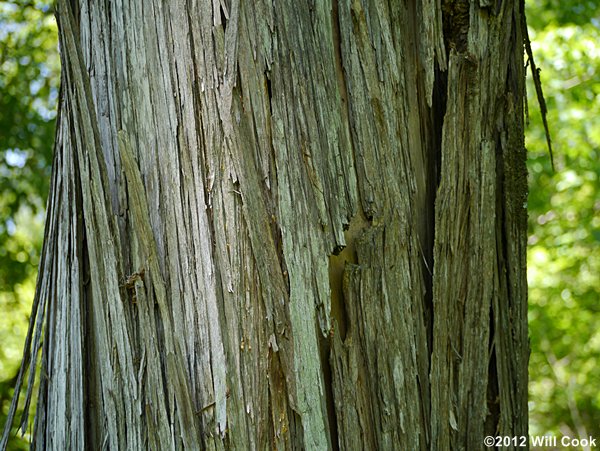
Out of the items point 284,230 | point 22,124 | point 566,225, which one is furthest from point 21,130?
point 566,225

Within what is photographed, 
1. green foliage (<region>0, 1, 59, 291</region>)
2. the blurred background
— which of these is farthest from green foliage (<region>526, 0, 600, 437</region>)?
green foliage (<region>0, 1, 59, 291</region>)

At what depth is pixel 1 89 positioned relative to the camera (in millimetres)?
4238

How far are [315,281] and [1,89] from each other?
362 centimetres

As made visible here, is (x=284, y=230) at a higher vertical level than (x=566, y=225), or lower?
lower

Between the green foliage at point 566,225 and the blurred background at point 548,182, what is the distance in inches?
0.5

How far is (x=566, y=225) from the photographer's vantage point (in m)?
5.88

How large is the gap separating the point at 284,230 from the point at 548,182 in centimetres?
547

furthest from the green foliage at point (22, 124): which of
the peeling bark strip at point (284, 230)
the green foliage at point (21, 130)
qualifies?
the peeling bark strip at point (284, 230)

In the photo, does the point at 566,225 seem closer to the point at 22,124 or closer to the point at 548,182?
the point at 548,182

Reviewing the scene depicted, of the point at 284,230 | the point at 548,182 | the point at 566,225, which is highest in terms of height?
the point at 548,182

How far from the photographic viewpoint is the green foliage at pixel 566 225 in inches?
185

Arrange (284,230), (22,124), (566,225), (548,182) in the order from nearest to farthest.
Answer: (284,230)
(22,124)
(566,225)
(548,182)

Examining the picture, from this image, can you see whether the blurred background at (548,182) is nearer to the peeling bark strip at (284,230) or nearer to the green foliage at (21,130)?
the green foliage at (21,130)

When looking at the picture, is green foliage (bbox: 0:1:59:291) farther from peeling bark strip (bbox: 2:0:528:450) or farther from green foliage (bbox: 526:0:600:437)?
green foliage (bbox: 526:0:600:437)
